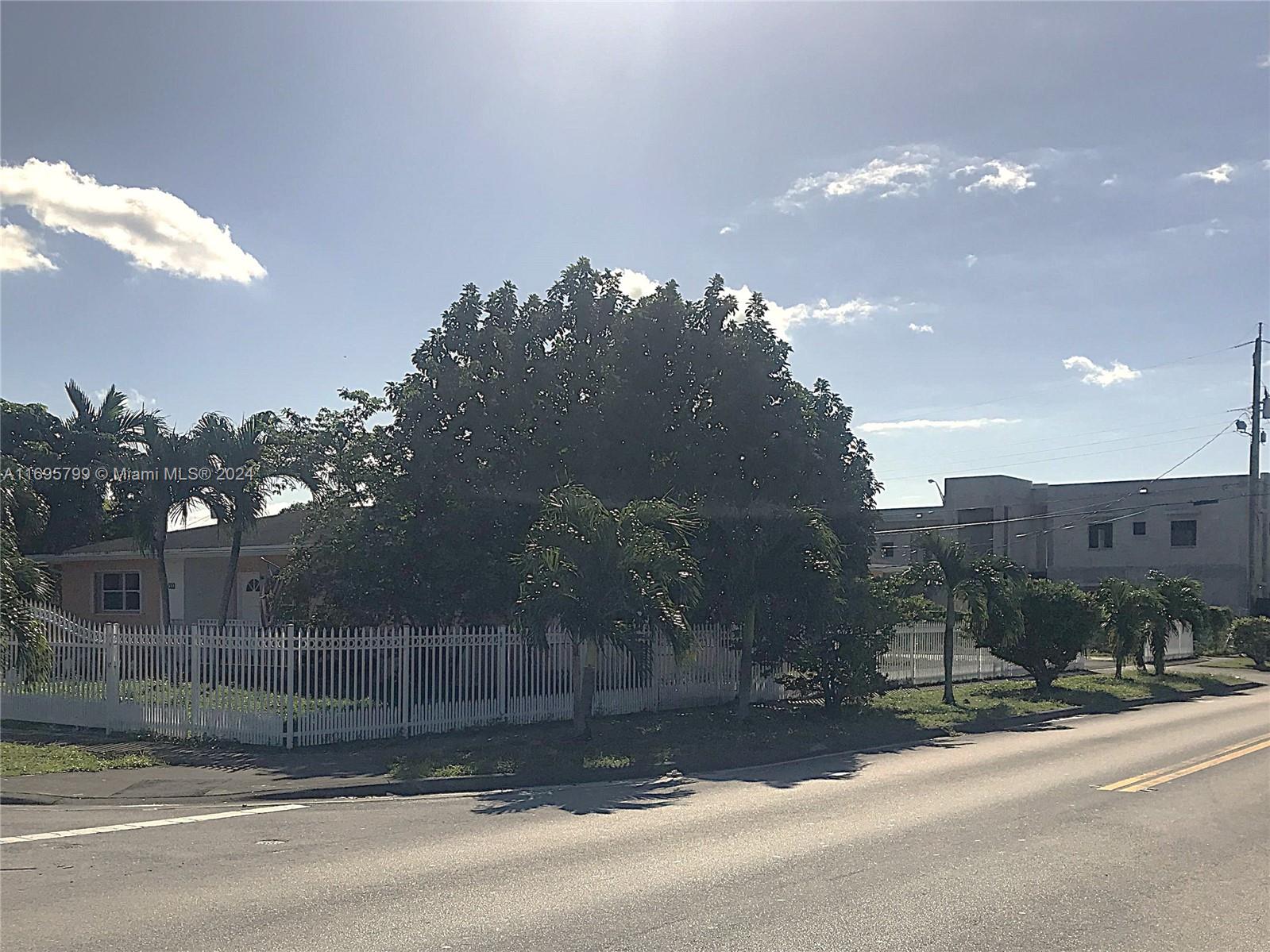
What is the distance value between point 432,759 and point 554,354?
28.6ft

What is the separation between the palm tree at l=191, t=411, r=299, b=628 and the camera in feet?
86.9

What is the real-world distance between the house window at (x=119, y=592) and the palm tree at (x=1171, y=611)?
2825 cm

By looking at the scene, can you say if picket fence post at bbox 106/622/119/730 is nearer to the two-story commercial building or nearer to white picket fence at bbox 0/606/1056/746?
white picket fence at bbox 0/606/1056/746

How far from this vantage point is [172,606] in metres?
31.5

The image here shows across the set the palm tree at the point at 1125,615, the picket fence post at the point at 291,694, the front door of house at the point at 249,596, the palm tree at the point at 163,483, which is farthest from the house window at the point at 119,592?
the palm tree at the point at 1125,615

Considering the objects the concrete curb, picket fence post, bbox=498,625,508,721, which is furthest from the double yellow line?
picket fence post, bbox=498,625,508,721

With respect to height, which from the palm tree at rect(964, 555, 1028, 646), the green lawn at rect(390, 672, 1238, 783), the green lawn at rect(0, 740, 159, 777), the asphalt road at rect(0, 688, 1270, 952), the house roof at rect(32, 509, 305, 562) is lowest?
the green lawn at rect(390, 672, 1238, 783)

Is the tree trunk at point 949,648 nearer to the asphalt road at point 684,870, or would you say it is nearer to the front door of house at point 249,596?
the asphalt road at point 684,870

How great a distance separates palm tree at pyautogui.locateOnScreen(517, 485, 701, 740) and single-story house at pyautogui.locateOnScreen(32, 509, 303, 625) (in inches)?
535

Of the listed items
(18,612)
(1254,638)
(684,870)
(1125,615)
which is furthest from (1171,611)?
(18,612)

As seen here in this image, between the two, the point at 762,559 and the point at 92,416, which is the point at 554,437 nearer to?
the point at 762,559

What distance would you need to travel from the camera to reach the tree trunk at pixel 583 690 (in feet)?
54.4

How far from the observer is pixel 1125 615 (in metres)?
29.4

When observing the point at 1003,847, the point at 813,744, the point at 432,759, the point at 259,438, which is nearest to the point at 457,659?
the point at 432,759
